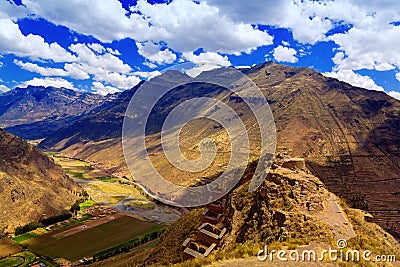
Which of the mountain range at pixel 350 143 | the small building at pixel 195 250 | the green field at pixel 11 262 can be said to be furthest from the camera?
the mountain range at pixel 350 143

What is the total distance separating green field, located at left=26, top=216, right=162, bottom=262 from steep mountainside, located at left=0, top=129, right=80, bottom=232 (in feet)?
49.9

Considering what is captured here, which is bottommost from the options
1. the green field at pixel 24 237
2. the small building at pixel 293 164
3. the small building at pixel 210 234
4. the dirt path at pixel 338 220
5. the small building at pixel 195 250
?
the green field at pixel 24 237

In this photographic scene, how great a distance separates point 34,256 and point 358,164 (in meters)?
111

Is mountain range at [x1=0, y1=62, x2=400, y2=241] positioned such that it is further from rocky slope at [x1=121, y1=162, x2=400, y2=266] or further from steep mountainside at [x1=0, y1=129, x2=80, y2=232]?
rocky slope at [x1=121, y1=162, x2=400, y2=266]

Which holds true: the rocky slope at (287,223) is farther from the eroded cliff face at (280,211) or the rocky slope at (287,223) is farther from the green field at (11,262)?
the green field at (11,262)

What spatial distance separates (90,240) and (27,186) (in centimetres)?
3655

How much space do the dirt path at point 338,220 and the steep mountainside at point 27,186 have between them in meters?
98.0

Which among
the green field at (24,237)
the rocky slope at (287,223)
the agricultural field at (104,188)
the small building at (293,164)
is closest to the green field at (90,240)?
the green field at (24,237)

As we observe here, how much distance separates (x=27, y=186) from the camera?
107 m

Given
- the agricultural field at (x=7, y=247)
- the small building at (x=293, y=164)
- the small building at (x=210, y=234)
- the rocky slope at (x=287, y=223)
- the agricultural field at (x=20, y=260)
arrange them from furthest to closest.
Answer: the agricultural field at (x=7, y=247)
the agricultural field at (x=20, y=260)
the small building at (x=293, y=164)
the small building at (x=210, y=234)
the rocky slope at (x=287, y=223)

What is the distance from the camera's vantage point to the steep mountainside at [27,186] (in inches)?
3831

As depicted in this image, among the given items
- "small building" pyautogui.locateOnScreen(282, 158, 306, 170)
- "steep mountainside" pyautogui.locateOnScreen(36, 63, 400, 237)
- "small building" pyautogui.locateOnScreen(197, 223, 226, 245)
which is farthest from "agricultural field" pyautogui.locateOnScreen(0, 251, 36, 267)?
"small building" pyautogui.locateOnScreen(282, 158, 306, 170)

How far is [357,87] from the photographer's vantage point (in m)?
199

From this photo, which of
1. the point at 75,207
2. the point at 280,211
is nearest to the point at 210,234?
the point at 280,211
